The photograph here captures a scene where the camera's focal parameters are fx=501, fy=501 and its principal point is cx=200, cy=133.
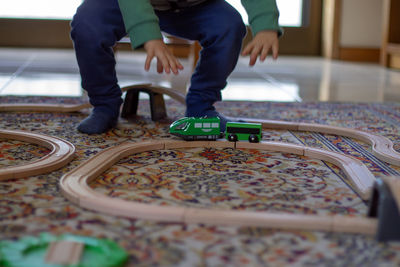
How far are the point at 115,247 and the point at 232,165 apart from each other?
0.47 m

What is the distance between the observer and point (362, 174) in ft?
3.08

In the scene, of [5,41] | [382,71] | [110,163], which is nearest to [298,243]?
[110,163]

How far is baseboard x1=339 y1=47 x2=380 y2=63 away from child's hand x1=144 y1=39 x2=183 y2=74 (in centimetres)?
→ 385

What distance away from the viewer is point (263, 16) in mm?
1202

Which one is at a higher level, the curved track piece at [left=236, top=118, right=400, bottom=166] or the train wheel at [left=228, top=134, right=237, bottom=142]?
the train wheel at [left=228, top=134, right=237, bottom=142]

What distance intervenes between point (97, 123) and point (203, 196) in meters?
0.56

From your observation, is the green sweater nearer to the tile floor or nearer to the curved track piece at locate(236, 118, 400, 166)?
the curved track piece at locate(236, 118, 400, 166)

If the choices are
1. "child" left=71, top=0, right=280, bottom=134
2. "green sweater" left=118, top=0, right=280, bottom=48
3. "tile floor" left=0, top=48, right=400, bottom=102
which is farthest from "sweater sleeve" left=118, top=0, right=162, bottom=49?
"tile floor" left=0, top=48, right=400, bottom=102

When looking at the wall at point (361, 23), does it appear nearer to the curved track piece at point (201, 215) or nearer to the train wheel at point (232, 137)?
the train wheel at point (232, 137)

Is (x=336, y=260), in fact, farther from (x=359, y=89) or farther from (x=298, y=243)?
(x=359, y=89)

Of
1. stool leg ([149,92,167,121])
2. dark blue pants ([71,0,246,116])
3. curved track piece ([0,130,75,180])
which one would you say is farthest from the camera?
stool leg ([149,92,167,121])

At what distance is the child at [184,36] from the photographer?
1244 millimetres

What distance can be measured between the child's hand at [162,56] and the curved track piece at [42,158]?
0.24 metres

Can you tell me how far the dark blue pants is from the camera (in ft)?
4.21
